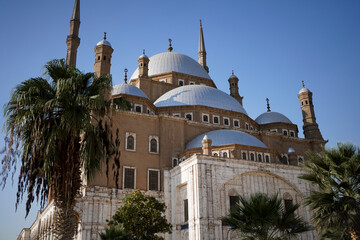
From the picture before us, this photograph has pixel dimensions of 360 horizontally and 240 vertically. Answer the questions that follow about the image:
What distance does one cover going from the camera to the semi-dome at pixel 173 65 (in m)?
37.1

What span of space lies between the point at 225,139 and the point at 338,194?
13.6 m

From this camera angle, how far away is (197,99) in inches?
1211

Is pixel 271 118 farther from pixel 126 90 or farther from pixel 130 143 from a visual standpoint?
pixel 130 143

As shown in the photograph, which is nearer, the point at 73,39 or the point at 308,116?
the point at 73,39

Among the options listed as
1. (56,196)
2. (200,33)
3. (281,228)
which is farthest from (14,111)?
(200,33)

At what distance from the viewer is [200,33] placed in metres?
45.6

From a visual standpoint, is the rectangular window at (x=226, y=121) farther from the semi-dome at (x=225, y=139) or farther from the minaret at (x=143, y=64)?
the minaret at (x=143, y=64)

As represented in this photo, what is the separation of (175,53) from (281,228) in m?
29.5

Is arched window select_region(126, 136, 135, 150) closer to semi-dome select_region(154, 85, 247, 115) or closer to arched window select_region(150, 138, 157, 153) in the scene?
arched window select_region(150, 138, 157, 153)

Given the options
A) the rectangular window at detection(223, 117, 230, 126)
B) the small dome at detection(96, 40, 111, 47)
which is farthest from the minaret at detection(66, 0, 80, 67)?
the rectangular window at detection(223, 117, 230, 126)

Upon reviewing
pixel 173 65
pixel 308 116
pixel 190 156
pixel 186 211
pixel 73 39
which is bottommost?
pixel 186 211

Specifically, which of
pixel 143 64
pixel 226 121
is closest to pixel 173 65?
pixel 143 64

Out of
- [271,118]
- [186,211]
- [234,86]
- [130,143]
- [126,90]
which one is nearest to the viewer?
[186,211]

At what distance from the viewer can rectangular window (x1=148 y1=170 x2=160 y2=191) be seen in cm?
2495
